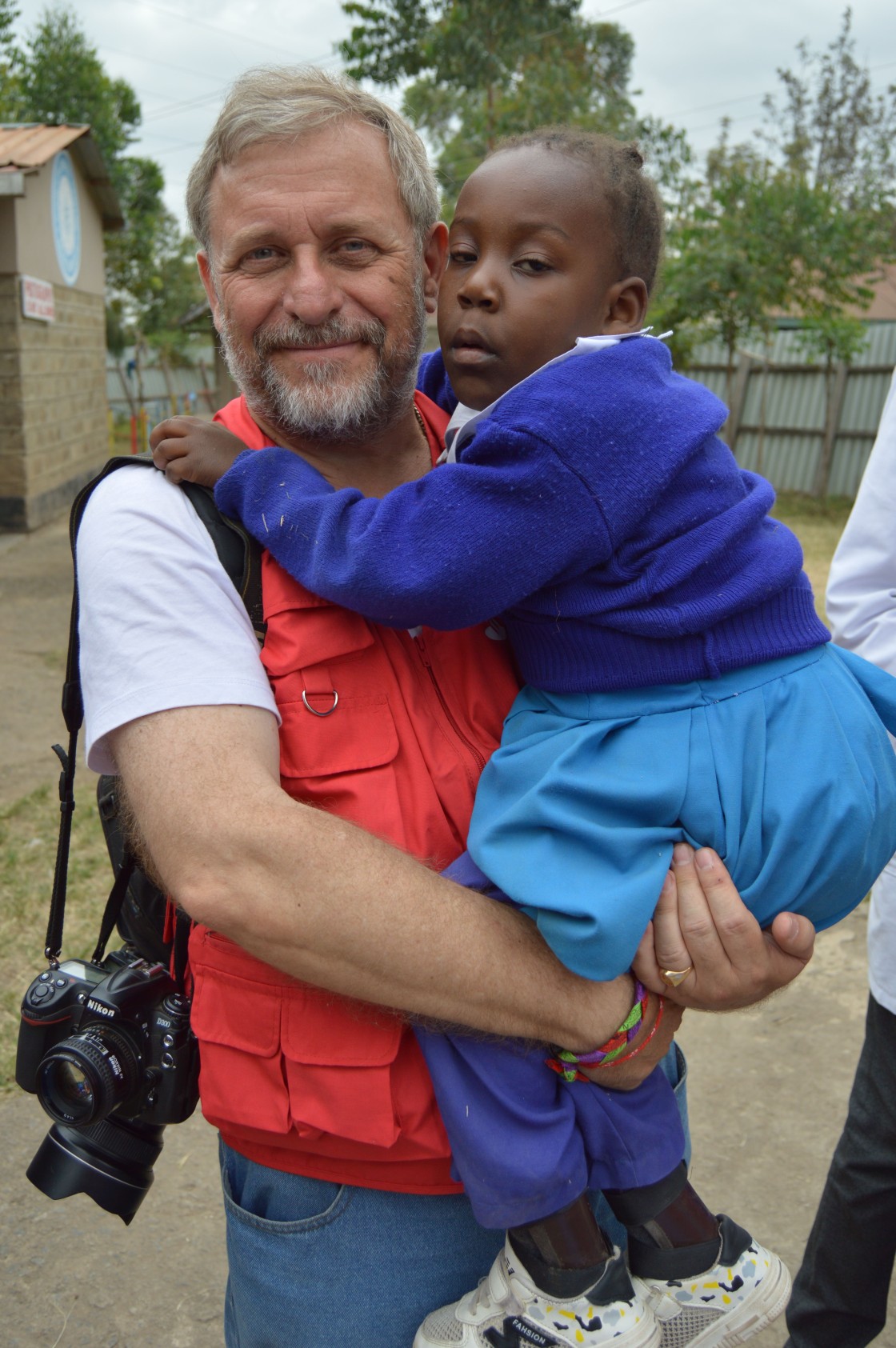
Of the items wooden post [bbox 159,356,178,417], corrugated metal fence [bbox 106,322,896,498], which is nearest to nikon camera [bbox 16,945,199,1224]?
corrugated metal fence [bbox 106,322,896,498]

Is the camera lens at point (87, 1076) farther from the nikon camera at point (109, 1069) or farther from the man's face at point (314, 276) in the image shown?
the man's face at point (314, 276)

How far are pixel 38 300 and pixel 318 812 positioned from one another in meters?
12.0

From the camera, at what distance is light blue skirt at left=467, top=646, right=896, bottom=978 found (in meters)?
1.42

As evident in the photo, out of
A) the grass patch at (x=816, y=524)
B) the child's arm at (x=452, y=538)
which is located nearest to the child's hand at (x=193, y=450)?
the child's arm at (x=452, y=538)

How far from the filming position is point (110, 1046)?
1637mm

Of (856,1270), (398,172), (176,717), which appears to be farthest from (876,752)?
(856,1270)

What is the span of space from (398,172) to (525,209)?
21cm

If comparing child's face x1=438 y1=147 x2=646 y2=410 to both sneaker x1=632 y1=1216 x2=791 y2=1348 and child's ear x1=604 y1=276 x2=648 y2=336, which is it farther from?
sneaker x1=632 y1=1216 x2=791 y2=1348

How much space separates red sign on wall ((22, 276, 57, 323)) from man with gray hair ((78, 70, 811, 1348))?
1068cm

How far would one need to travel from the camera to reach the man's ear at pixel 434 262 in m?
1.97

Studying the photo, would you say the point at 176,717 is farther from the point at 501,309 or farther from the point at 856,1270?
the point at 856,1270

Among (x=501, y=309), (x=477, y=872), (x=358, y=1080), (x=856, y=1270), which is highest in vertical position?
(x=501, y=309)

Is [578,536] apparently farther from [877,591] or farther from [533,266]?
[877,591]

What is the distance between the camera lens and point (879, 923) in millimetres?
2402
